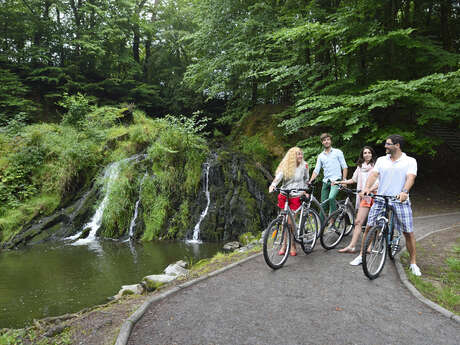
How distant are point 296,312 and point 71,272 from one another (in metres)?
5.97

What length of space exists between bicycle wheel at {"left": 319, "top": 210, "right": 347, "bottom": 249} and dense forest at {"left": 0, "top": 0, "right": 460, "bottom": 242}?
4.16 metres

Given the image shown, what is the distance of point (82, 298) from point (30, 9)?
74.7 ft

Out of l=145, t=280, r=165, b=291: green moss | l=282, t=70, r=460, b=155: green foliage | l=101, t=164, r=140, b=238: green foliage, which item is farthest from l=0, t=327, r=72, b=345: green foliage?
l=282, t=70, r=460, b=155: green foliage

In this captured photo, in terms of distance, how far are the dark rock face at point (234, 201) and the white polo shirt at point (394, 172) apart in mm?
6261

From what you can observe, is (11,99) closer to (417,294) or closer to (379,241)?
(379,241)

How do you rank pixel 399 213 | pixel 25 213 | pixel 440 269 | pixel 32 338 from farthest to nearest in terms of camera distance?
pixel 25 213
pixel 440 269
pixel 399 213
pixel 32 338

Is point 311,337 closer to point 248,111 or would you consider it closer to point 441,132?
point 248,111

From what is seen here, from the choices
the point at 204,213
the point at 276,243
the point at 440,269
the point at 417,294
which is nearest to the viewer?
the point at 417,294

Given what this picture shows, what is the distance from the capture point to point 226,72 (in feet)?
50.5

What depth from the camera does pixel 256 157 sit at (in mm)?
13359

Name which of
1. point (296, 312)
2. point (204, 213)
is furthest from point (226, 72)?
point (296, 312)

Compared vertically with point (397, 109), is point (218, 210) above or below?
below

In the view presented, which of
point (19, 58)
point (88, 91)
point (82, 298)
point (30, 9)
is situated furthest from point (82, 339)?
point (30, 9)

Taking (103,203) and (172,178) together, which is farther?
(172,178)
